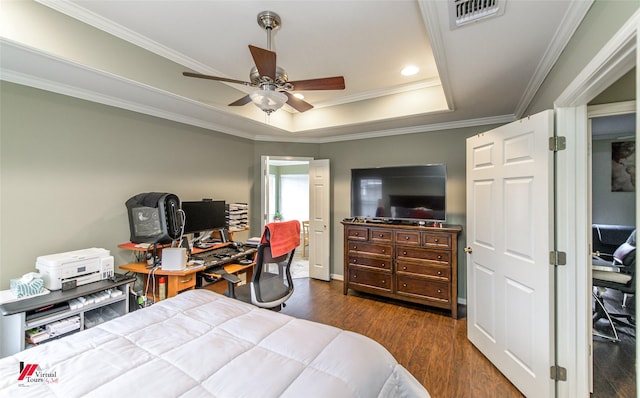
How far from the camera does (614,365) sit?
85.8 inches

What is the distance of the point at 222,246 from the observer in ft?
10.5

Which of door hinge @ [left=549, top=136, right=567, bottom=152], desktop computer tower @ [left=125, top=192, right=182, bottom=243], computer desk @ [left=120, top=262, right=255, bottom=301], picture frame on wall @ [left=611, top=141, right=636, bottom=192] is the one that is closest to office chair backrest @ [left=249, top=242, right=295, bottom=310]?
computer desk @ [left=120, top=262, right=255, bottom=301]

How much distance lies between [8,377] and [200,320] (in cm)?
72

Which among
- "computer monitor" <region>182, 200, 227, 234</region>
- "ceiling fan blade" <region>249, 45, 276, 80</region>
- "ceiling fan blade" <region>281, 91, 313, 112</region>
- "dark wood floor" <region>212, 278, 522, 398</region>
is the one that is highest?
"ceiling fan blade" <region>281, 91, 313, 112</region>

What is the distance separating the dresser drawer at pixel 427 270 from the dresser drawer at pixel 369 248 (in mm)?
219

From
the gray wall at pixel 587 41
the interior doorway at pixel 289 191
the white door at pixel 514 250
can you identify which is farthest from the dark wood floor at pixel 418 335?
the interior doorway at pixel 289 191

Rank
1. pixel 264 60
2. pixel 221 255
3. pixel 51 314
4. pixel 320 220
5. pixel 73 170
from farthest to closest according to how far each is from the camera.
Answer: pixel 320 220 → pixel 221 255 → pixel 73 170 → pixel 51 314 → pixel 264 60

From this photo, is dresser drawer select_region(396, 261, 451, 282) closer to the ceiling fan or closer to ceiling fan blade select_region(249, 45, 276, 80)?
the ceiling fan

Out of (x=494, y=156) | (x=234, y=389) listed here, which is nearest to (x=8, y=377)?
(x=234, y=389)

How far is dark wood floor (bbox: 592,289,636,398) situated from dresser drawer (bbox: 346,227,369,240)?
2377mm

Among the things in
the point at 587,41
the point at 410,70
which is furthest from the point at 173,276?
the point at 587,41

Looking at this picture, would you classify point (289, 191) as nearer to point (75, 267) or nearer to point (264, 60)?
point (75, 267)

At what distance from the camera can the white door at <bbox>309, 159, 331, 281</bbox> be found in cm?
436

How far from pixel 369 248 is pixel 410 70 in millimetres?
2239
